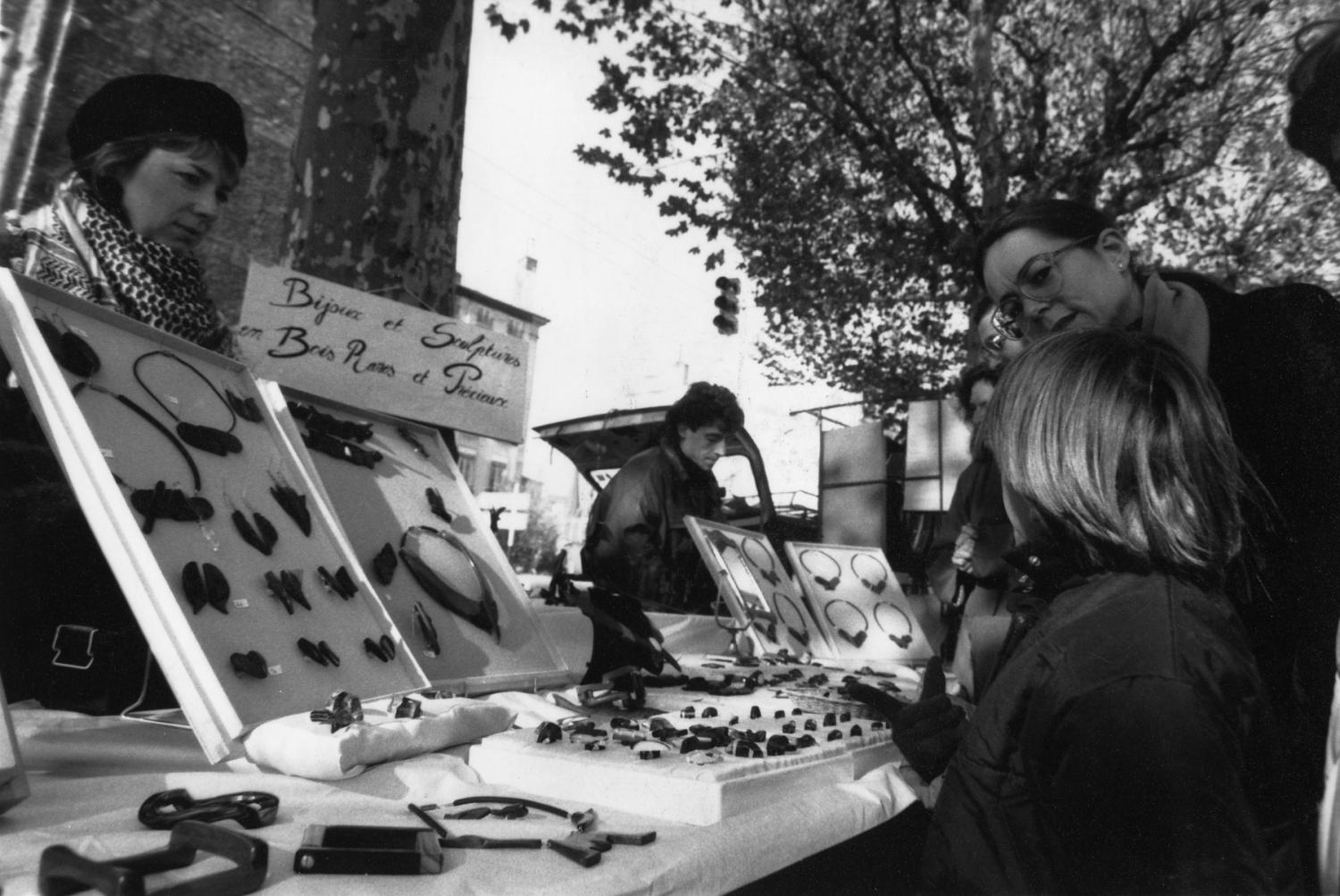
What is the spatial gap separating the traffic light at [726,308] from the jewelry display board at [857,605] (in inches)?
249

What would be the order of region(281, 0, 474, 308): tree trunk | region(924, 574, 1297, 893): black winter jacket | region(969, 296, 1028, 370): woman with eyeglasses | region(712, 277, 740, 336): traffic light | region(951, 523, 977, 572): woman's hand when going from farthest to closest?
region(712, 277, 740, 336): traffic light < region(951, 523, 977, 572): woman's hand < region(281, 0, 474, 308): tree trunk < region(969, 296, 1028, 370): woman with eyeglasses < region(924, 574, 1297, 893): black winter jacket

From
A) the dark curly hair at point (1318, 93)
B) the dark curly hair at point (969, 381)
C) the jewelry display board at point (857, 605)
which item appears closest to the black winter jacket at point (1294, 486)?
the dark curly hair at point (1318, 93)

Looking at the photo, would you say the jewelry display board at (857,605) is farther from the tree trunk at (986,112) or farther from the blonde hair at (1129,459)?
the tree trunk at (986,112)

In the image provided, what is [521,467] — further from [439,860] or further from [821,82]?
[439,860]

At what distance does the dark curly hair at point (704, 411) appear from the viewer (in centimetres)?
393

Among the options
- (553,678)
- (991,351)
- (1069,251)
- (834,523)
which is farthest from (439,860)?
(834,523)

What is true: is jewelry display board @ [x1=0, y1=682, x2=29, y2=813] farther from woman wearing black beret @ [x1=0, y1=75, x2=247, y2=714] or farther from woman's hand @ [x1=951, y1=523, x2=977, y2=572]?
woman's hand @ [x1=951, y1=523, x2=977, y2=572]

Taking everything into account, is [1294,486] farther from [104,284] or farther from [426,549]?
[104,284]

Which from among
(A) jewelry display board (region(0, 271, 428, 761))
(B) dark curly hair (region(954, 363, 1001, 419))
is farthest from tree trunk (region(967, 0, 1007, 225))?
(A) jewelry display board (region(0, 271, 428, 761))

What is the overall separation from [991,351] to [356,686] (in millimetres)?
1804

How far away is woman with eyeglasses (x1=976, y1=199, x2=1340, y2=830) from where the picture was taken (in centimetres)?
133

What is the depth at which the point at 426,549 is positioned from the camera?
1868mm

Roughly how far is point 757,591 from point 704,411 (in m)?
1.10

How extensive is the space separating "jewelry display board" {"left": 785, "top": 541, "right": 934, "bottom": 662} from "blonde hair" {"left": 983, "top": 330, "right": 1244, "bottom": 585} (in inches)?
82.2
